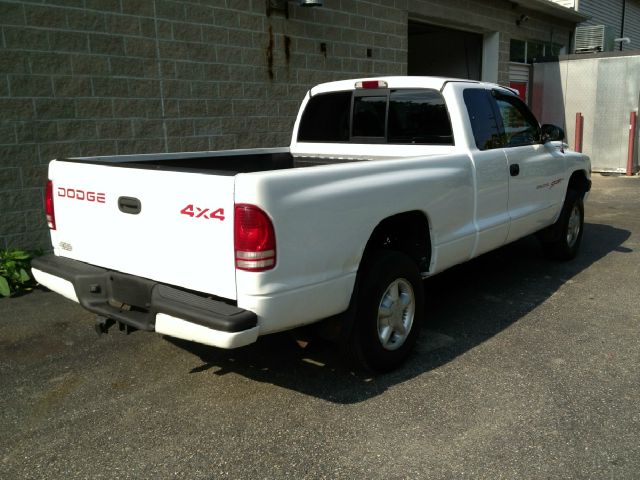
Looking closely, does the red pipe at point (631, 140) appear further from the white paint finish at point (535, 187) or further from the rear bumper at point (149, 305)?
the rear bumper at point (149, 305)

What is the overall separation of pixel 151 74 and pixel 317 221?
189 inches

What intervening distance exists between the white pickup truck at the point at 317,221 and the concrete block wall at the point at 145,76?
2264mm

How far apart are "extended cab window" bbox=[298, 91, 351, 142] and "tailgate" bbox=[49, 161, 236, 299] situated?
2.43 meters

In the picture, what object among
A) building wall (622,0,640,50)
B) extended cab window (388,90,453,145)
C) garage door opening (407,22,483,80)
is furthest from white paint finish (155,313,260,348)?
building wall (622,0,640,50)

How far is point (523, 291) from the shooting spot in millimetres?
5828

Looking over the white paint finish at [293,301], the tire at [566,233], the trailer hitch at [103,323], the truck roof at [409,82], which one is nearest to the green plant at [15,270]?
the trailer hitch at [103,323]

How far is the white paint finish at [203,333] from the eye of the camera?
299 cm

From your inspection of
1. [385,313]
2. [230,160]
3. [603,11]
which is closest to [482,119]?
[385,313]

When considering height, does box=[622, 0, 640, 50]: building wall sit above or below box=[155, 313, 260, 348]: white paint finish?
above

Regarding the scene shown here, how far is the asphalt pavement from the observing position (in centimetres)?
304

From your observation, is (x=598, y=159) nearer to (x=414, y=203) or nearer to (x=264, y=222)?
(x=414, y=203)

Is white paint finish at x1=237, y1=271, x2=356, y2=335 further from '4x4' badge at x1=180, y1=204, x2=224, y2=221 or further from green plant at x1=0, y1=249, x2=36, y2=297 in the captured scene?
green plant at x1=0, y1=249, x2=36, y2=297

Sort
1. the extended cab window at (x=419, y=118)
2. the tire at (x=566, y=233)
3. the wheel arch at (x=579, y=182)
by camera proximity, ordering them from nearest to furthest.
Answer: the extended cab window at (x=419, y=118), the tire at (x=566, y=233), the wheel arch at (x=579, y=182)

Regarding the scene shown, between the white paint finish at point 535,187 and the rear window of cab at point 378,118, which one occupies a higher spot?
the rear window of cab at point 378,118
